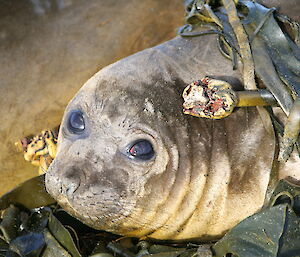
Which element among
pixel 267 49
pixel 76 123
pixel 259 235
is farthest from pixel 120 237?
pixel 267 49

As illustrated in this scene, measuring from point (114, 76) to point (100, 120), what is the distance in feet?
0.79

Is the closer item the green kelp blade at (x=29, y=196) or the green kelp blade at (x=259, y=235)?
the green kelp blade at (x=259, y=235)

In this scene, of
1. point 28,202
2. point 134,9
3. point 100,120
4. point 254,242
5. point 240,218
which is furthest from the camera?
point 134,9

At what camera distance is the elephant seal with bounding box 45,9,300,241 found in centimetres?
229

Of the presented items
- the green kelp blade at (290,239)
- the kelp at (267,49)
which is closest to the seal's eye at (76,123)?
the kelp at (267,49)

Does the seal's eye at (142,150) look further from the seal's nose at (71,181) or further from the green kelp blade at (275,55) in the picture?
the green kelp blade at (275,55)

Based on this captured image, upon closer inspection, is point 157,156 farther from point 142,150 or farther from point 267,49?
point 267,49

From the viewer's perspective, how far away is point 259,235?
217 cm

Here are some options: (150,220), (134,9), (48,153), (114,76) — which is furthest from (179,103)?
(134,9)

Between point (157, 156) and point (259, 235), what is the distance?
53 cm

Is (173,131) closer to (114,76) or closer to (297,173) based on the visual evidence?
(114,76)

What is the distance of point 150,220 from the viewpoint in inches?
96.3

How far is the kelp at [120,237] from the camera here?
2.16 m

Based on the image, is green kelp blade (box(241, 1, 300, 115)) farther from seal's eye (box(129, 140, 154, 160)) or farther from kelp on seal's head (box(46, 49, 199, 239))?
seal's eye (box(129, 140, 154, 160))
